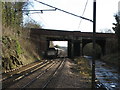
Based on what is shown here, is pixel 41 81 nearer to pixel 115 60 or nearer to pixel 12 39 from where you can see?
pixel 12 39

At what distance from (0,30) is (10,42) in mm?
1966

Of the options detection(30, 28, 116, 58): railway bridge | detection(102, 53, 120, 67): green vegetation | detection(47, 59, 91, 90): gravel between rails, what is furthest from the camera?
detection(30, 28, 116, 58): railway bridge

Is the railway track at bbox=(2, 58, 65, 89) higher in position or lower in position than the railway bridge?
lower

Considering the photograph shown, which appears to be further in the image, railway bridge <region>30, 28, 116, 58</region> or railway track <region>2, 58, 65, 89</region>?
railway bridge <region>30, 28, 116, 58</region>

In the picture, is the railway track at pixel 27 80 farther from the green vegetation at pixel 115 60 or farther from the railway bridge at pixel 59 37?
the railway bridge at pixel 59 37

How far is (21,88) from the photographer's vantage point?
35.8ft

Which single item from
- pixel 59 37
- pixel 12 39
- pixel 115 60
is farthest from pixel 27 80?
pixel 59 37

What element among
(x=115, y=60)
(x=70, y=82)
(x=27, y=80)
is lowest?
(x=115, y=60)

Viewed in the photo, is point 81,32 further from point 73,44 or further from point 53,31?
point 53,31

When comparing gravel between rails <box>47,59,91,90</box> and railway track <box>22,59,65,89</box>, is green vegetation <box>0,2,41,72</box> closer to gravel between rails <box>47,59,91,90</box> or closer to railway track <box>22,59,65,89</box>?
railway track <box>22,59,65,89</box>

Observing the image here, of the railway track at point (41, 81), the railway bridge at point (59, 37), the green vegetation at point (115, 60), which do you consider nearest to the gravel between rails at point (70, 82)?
the railway track at point (41, 81)

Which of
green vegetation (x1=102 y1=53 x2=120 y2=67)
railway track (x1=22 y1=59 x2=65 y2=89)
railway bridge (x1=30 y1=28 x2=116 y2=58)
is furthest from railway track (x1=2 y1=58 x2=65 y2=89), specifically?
railway bridge (x1=30 y1=28 x2=116 y2=58)

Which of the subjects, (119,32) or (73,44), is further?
(73,44)

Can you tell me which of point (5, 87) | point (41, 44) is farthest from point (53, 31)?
point (5, 87)
